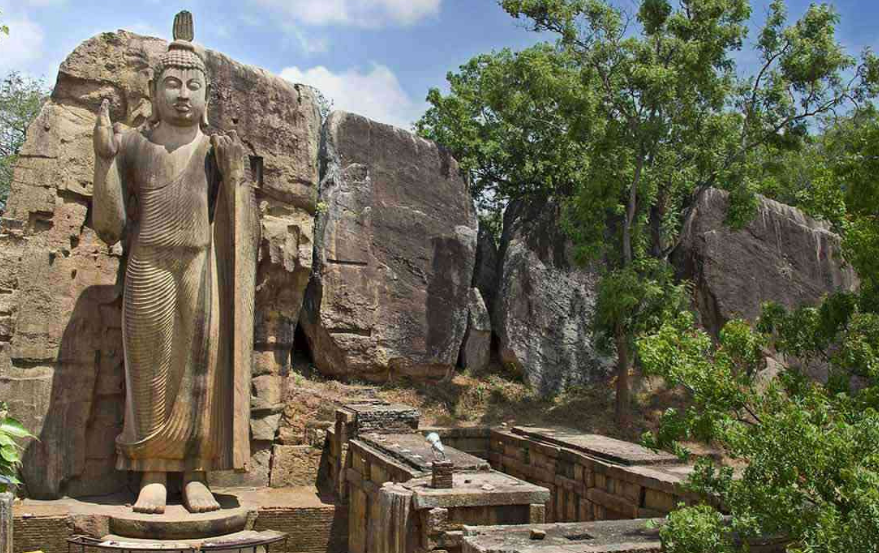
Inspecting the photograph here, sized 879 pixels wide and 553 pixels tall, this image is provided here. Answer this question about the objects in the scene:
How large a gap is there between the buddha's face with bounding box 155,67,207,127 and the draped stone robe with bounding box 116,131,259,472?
31 cm

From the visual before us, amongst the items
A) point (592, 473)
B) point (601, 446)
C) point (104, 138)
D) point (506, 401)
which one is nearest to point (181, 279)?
point (104, 138)

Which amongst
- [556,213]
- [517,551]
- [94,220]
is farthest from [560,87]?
[517,551]

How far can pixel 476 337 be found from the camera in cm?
1546

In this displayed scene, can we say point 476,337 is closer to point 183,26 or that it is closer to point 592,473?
point 592,473

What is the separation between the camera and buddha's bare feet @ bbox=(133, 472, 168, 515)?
8.77 meters

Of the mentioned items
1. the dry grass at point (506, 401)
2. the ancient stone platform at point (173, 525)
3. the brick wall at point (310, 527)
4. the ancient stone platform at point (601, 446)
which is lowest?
the brick wall at point (310, 527)

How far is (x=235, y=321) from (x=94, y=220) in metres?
1.76

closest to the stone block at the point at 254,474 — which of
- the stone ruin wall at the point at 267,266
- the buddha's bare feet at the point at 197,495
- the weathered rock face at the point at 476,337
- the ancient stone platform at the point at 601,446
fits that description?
the stone ruin wall at the point at 267,266

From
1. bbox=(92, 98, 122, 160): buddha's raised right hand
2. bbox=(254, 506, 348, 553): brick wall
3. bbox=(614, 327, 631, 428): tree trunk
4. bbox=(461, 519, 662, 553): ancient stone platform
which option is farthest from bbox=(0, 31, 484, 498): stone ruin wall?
bbox=(461, 519, 662, 553): ancient stone platform

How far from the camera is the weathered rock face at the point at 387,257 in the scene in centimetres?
1348

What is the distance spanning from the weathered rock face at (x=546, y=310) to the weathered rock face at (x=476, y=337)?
226mm

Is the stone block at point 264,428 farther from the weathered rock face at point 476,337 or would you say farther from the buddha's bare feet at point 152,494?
the weathered rock face at point 476,337

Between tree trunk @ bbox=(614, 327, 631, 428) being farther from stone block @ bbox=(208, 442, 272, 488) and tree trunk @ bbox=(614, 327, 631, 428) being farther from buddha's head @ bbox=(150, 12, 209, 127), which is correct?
buddha's head @ bbox=(150, 12, 209, 127)

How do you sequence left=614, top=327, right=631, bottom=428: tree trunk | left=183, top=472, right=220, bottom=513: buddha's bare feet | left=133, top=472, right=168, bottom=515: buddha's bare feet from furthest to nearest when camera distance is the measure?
left=614, top=327, right=631, bottom=428: tree trunk
left=183, top=472, right=220, bottom=513: buddha's bare feet
left=133, top=472, right=168, bottom=515: buddha's bare feet
